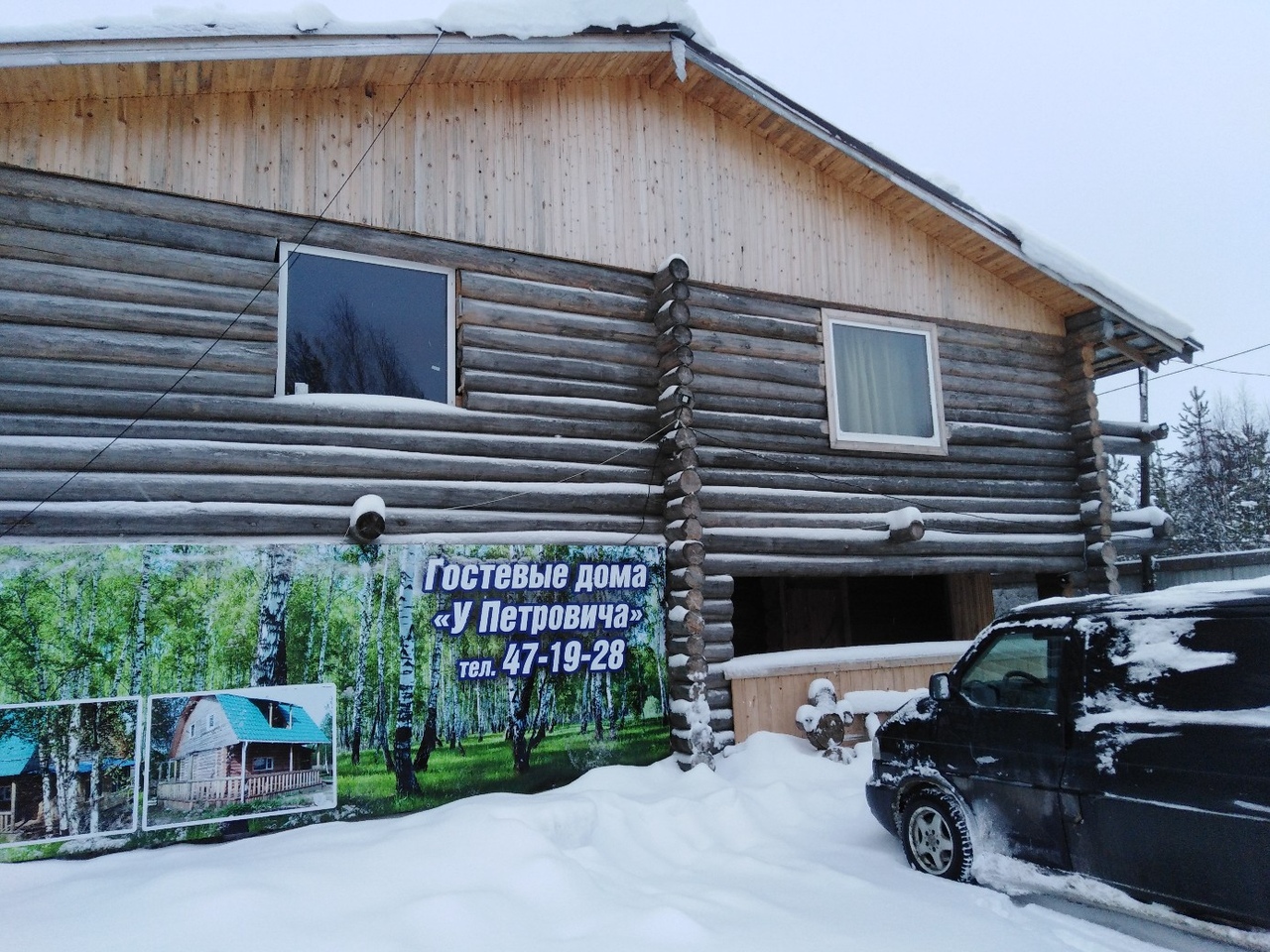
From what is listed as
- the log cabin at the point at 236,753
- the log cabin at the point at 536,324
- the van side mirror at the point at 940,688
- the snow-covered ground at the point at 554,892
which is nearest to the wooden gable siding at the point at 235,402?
the log cabin at the point at 536,324

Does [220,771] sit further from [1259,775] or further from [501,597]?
[1259,775]

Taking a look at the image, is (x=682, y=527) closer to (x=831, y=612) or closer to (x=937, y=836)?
(x=937, y=836)

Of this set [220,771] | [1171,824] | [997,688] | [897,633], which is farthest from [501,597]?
[897,633]

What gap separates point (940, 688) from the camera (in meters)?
6.36

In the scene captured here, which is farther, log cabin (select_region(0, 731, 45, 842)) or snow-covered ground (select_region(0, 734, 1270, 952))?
log cabin (select_region(0, 731, 45, 842))

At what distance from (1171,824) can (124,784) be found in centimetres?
699

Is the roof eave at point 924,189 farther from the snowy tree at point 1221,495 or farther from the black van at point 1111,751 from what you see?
the snowy tree at point 1221,495

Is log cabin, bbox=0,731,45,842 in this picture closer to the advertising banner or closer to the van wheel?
the advertising banner

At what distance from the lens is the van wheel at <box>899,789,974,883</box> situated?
582 cm

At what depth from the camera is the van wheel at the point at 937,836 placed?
5.82 m

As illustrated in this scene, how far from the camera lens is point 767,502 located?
10297 mm

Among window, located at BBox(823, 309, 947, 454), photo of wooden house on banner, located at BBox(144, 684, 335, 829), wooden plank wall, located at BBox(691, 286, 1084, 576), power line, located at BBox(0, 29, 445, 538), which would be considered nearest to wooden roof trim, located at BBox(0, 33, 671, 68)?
power line, located at BBox(0, 29, 445, 538)

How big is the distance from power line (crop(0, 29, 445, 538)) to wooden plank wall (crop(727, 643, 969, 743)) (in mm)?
6027

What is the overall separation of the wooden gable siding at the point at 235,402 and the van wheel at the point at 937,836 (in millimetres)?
4258
